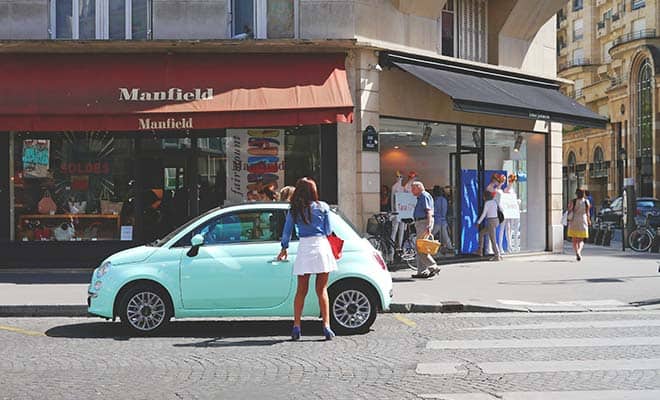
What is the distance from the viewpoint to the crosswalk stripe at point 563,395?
250 inches

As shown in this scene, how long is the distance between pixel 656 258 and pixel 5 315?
54.5 ft

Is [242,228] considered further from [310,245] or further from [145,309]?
[145,309]

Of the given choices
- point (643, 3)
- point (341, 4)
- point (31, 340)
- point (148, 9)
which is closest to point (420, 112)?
point (341, 4)

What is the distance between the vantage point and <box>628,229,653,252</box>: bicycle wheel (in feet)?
80.0

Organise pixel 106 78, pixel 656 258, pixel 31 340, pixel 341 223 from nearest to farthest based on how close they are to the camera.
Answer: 1. pixel 31 340
2. pixel 341 223
3. pixel 106 78
4. pixel 656 258

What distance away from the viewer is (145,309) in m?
9.63

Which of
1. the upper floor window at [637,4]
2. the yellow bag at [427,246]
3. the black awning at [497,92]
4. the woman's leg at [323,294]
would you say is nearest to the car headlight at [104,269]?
the woman's leg at [323,294]

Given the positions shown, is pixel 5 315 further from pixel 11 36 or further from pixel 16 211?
pixel 11 36

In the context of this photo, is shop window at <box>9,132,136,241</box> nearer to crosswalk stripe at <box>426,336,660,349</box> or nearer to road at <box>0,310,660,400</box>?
road at <box>0,310,660,400</box>

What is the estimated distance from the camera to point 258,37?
16.4m

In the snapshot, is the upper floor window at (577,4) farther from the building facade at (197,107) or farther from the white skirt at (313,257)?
the white skirt at (313,257)

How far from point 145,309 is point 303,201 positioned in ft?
7.97

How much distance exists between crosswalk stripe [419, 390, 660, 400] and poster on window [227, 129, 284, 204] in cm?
1050

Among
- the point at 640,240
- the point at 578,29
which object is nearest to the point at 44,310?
the point at 640,240
